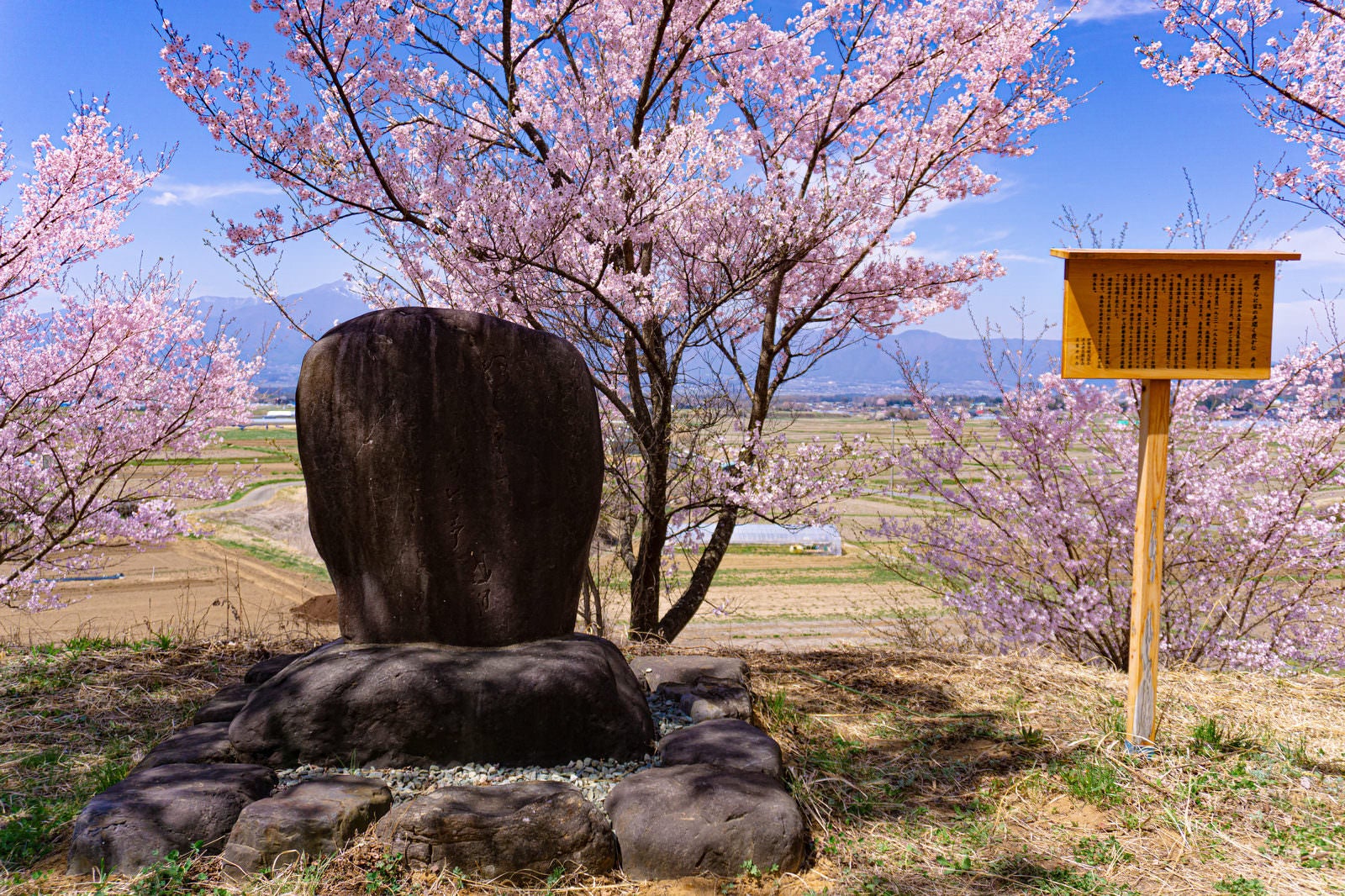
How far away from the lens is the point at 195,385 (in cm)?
822

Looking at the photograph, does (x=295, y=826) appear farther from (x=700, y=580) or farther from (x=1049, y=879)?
(x=700, y=580)

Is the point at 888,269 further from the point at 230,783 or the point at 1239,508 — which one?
the point at 230,783

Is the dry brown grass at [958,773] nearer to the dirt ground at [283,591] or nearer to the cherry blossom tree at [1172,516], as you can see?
the cherry blossom tree at [1172,516]

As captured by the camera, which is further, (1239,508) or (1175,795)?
(1239,508)

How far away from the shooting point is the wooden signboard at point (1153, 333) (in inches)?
164

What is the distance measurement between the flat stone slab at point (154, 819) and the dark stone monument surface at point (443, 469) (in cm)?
98

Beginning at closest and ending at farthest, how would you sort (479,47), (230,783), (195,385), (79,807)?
(230,783)
(79,807)
(479,47)
(195,385)

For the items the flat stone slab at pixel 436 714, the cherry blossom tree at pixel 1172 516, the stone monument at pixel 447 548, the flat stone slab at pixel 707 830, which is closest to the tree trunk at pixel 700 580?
the cherry blossom tree at pixel 1172 516

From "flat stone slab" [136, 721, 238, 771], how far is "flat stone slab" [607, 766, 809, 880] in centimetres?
194

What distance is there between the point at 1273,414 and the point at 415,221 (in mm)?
7622

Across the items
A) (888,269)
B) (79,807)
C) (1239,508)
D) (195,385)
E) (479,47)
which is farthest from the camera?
(195,385)

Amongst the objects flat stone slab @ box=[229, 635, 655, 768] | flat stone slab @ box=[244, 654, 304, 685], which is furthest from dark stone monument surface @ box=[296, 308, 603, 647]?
flat stone slab @ box=[244, 654, 304, 685]

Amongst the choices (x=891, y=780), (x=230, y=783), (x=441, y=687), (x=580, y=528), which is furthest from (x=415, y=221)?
(x=891, y=780)

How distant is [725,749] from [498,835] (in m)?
1.15
